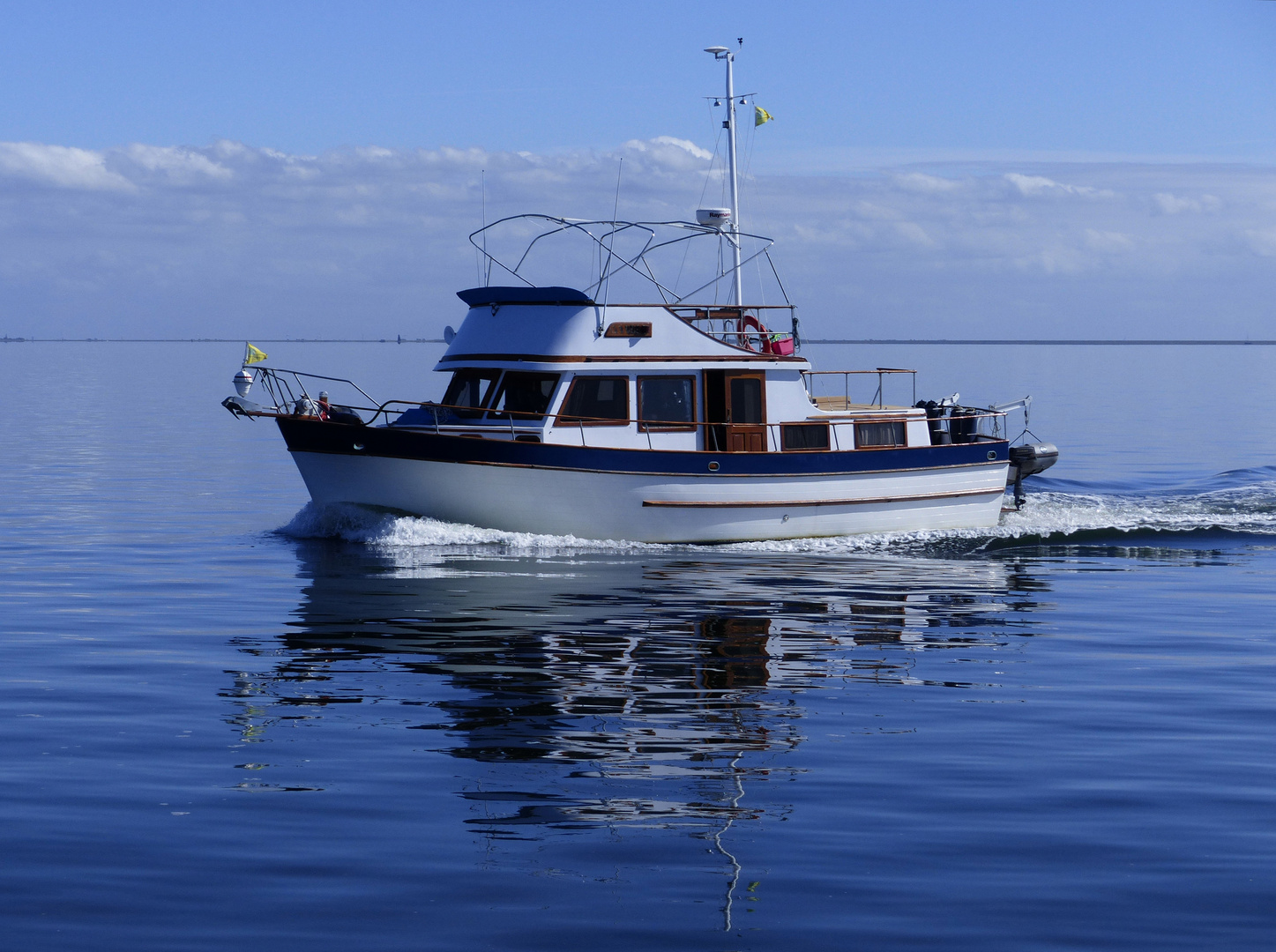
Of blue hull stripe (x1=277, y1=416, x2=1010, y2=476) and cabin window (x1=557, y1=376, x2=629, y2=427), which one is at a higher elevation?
cabin window (x1=557, y1=376, x2=629, y2=427)

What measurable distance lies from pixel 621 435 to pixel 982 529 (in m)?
7.44

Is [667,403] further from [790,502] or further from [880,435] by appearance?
[880,435]

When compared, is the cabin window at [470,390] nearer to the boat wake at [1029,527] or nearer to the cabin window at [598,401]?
the cabin window at [598,401]

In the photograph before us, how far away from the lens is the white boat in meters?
22.2

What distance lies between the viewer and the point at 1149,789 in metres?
10.1

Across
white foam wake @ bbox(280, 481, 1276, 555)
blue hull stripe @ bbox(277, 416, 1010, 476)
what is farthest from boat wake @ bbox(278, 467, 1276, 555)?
blue hull stripe @ bbox(277, 416, 1010, 476)

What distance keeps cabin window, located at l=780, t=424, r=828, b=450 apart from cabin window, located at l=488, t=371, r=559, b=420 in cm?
403

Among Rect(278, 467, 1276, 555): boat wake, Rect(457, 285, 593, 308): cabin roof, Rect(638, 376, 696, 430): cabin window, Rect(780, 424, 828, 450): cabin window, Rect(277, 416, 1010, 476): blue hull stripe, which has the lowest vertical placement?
Rect(278, 467, 1276, 555): boat wake

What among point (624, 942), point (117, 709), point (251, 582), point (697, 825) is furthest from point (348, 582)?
point (624, 942)

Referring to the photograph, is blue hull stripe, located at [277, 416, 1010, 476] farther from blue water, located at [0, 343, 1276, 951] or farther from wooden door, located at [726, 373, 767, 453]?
blue water, located at [0, 343, 1276, 951]

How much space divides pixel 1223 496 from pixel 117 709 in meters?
25.6

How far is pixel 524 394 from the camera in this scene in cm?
2322

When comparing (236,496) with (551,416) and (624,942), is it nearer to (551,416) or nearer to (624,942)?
(551,416)

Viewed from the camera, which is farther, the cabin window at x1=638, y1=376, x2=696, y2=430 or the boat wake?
the cabin window at x1=638, y1=376, x2=696, y2=430
